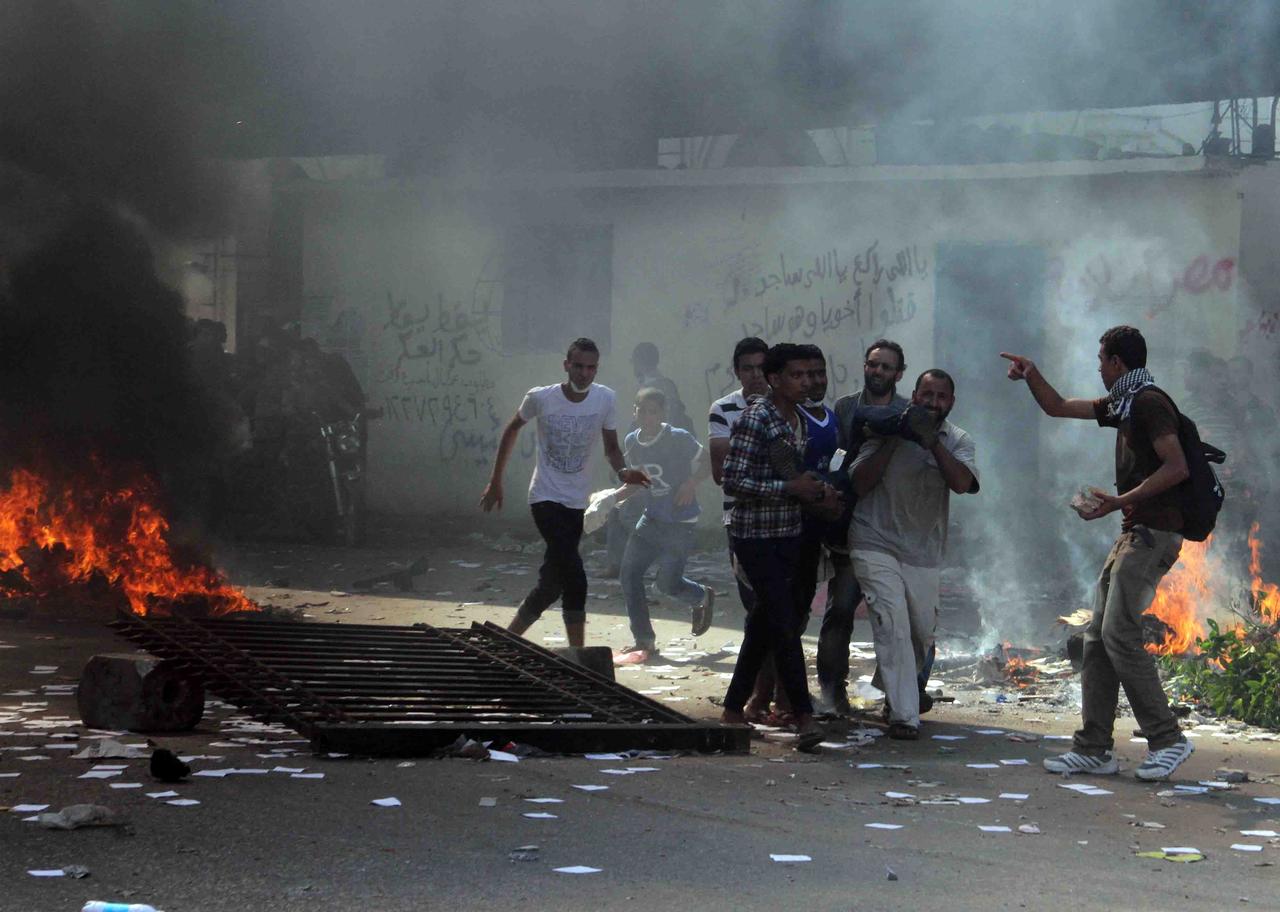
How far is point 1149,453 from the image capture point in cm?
579

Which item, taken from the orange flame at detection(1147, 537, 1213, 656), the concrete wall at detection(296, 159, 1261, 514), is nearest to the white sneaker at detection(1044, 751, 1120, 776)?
the orange flame at detection(1147, 537, 1213, 656)

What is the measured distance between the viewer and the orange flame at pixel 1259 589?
897cm

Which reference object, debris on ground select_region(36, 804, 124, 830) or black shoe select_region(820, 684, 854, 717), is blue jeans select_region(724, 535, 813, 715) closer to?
black shoe select_region(820, 684, 854, 717)

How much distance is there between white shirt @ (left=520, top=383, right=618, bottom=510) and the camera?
8.26 metres

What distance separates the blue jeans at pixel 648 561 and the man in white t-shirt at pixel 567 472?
2.95 feet

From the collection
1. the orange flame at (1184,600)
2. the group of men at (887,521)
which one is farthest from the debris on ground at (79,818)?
the orange flame at (1184,600)

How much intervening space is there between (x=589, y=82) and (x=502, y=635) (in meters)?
6.43

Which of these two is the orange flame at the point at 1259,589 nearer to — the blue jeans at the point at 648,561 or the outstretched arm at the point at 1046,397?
the outstretched arm at the point at 1046,397

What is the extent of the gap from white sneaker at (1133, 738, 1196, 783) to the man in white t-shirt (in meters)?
3.25

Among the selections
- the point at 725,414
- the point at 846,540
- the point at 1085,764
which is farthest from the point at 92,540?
the point at 1085,764

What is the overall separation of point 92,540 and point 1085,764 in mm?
7700

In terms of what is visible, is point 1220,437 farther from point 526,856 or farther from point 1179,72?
point 526,856

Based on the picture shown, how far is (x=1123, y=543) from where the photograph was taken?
585cm

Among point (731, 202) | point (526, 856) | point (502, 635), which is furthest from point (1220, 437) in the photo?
point (526, 856)
